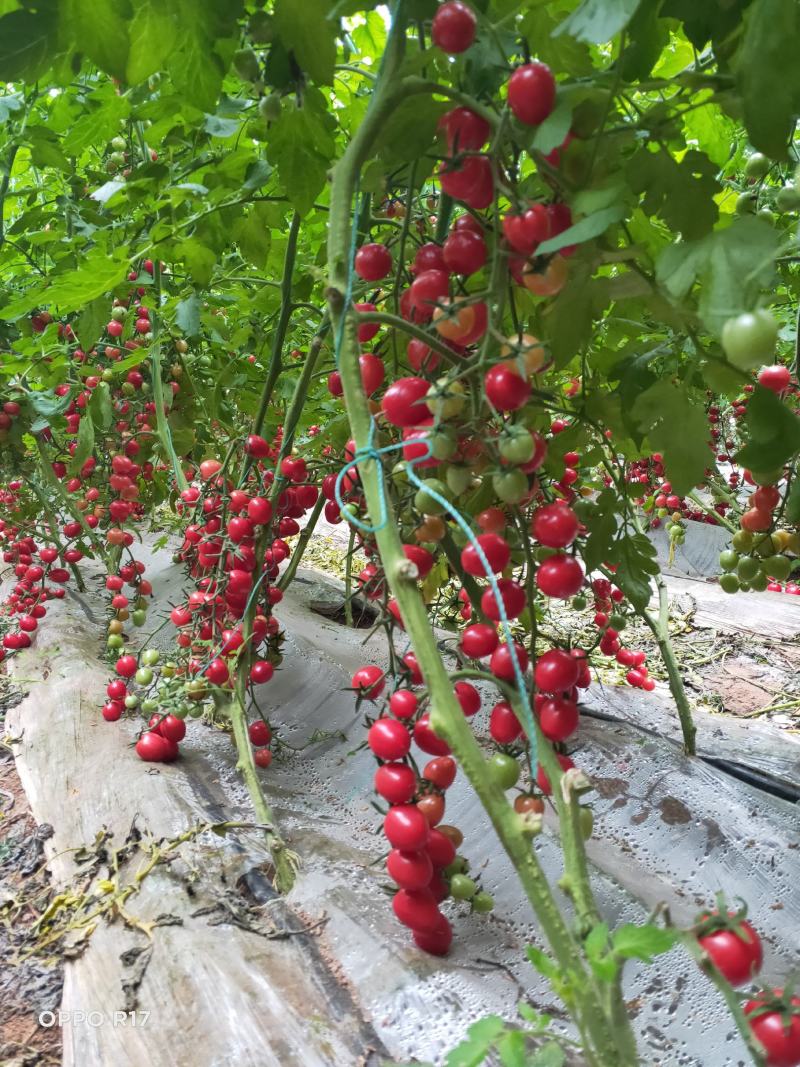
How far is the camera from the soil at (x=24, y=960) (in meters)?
0.97

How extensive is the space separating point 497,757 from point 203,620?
0.86m

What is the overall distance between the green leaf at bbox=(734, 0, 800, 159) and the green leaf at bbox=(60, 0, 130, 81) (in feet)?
1.83

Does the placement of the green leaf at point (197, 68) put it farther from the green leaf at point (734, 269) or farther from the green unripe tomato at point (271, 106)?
the green leaf at point (734, 269)

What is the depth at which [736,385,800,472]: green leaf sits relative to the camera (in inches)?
29.5

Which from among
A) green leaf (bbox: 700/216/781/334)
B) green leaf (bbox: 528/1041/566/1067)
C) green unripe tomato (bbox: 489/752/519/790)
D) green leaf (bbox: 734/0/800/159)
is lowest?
green leaf (bbox: 528/1041/566/1067)

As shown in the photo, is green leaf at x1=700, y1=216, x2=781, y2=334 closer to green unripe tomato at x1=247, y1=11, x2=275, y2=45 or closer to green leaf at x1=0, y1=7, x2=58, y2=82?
green unripe tomato at x1=247, y1=11, x2=275, y2=45

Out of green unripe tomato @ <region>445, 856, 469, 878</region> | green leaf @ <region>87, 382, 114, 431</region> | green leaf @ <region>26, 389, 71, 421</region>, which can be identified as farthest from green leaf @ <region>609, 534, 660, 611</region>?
green leaf @ <region>26, 389, 71, 421</region>

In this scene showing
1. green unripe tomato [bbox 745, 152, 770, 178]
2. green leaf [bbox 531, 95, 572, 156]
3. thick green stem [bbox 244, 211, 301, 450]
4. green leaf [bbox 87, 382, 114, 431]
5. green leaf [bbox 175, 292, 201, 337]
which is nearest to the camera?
green leaf [bbox 531, 95, 572, 156]

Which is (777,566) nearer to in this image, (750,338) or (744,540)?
(744,540)

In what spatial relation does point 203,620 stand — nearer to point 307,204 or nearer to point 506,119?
point 307,204

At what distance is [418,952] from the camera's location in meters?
0.80

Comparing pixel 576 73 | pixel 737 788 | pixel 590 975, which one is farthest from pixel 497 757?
pixel 737 788

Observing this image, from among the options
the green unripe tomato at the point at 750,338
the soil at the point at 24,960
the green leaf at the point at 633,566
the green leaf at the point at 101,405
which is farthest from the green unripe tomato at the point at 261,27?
the green leaf at the point at 101,405

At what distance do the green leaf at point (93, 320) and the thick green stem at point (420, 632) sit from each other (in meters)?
0.84
